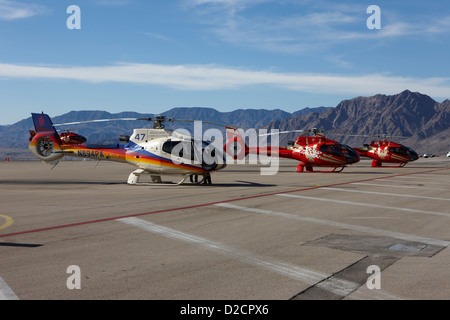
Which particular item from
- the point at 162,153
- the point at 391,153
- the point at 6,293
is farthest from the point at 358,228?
the point at 391,153

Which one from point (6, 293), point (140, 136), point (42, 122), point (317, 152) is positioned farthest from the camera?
point (317, 152)

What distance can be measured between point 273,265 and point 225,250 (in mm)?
1416

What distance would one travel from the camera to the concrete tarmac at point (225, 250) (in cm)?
618

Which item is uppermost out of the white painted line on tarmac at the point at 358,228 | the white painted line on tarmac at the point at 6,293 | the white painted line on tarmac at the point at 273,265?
the white painted line on tarmac at the point at 6,293

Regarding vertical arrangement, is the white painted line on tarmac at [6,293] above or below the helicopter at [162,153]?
below

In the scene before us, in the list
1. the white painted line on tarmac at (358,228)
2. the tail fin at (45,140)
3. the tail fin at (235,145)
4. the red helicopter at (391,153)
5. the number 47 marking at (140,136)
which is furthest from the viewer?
the red helicopter at (391,153)

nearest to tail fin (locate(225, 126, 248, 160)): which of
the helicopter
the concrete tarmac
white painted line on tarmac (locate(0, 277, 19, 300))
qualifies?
the helicopter

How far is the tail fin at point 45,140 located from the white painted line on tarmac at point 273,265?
18813 mm

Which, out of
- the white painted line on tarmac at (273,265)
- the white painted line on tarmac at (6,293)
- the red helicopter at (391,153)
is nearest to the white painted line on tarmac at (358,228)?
the white painted line on tarmac at (273,265)

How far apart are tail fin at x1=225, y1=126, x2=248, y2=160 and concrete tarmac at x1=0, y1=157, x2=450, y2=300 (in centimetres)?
2501

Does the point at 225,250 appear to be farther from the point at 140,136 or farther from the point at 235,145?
the point at 235,145

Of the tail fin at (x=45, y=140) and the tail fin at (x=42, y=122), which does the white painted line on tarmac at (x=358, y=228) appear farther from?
the tail fin at (x=42, y=122)

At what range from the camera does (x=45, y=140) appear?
28859 mm

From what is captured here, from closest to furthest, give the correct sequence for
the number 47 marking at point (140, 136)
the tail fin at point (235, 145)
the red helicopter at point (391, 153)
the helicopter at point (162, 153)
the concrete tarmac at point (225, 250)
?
the concrete tarmac at point (225, 250)
the helicopter at point (162, 153)
the number 47 marking at point (140, 136)
the tail fin at point (235, 145)
the red helicopter at point (391, 153)
